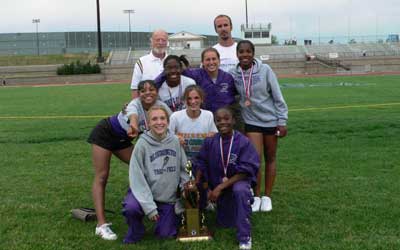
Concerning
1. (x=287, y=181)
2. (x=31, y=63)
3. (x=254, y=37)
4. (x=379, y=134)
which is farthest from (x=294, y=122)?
(x=254, y=37)

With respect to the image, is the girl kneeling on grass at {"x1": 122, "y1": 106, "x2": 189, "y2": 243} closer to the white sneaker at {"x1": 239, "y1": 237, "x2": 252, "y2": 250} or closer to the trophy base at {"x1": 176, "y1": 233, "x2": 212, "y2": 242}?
the trophy base at {"x1": 176, "y1": 233, "x2": 212, "y2": 242}

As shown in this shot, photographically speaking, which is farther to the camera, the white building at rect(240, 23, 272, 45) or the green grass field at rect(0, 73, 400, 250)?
the white building at rect(240, 23, 272, 45)

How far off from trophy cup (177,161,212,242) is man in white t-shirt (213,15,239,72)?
1566mm

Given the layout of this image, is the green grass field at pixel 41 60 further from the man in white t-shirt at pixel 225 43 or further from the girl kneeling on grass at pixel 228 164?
the girl kneeling on grass at pixel 228 164

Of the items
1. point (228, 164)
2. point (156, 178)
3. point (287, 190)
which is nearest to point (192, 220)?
point (156, 178)

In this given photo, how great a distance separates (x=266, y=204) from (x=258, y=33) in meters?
84.3

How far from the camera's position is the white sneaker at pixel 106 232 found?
4.81m

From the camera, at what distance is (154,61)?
18.8 ft

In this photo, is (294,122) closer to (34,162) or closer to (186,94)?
(34,162)

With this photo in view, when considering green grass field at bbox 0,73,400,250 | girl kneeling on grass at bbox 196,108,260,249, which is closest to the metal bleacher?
green grass field at bbox 0,73,400,250

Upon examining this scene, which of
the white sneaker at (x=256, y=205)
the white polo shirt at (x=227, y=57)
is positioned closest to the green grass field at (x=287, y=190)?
the white sneaker at (x=256, y=205)

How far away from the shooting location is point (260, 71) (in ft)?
18.1

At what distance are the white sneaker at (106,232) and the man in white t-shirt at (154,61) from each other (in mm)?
1505

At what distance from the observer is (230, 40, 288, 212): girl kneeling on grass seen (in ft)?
18.0
